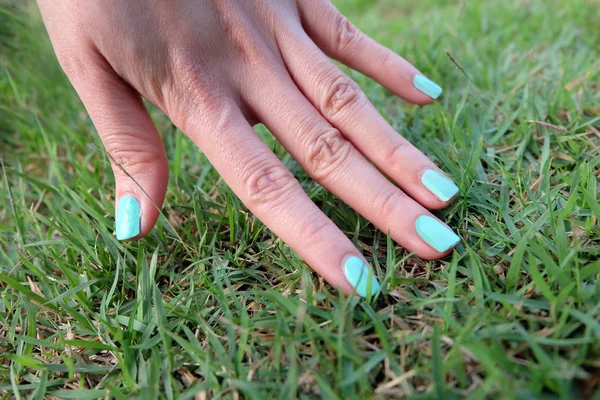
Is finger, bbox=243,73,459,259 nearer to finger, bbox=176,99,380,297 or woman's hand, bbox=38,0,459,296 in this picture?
woman's hand, bbox=38,0,459,296

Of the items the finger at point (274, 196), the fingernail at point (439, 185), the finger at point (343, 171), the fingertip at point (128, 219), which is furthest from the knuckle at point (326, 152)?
the fingertip at point (128, 219)

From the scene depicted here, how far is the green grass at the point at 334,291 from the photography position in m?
0.97

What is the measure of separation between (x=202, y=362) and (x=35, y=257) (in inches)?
33.8

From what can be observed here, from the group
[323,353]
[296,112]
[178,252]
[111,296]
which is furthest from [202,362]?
[296,112]

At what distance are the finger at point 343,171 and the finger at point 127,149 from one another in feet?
1.27

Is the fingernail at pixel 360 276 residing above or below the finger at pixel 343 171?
below

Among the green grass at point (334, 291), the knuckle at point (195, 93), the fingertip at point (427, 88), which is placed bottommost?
the green grass at point (334, 291)

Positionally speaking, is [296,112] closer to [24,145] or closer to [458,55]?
[458,55]

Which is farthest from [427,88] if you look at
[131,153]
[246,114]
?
[131,153]

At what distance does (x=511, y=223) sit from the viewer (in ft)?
4.28

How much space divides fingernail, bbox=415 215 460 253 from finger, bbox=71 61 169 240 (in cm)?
83

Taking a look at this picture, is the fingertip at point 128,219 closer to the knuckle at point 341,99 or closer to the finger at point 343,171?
the finger at point 343,171

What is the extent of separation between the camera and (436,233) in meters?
1.26

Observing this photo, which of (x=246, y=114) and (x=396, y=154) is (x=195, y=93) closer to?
(x=246, y=114)
